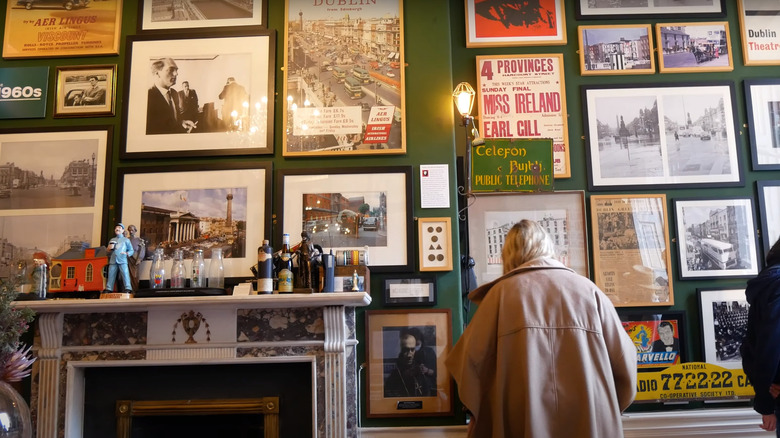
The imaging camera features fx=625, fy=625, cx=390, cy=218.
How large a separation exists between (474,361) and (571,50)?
102 inches

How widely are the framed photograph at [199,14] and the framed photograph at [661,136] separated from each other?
2273 millimetres

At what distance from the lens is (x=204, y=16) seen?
415 centimetres

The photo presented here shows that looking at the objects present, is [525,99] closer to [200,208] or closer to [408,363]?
[408,363]

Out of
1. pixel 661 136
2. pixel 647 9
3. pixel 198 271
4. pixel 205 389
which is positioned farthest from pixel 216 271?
pixel 647 9

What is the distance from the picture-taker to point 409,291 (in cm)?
374

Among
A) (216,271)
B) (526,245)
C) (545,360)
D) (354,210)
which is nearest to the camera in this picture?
(545,360)

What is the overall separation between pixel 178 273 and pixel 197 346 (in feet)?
1.51

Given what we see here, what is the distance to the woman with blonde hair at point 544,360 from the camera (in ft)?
8.20

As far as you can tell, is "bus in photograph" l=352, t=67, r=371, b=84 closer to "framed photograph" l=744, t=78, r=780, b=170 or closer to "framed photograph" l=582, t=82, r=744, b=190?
"framed photograph" l=582, t=82, r=744, b=190

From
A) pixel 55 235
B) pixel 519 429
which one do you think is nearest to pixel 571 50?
pixel 519 429

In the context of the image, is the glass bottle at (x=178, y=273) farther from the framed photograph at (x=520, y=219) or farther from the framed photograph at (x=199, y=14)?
the framed photograph at (x=520, y=219)

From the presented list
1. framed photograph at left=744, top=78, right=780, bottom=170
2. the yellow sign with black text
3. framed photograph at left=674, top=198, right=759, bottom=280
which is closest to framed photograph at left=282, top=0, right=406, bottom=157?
framed photograph at left=674, top=198, right=759, bottom=280

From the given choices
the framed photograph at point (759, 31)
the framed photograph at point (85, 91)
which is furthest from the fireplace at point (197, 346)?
the framed photograph at point (759, 31)

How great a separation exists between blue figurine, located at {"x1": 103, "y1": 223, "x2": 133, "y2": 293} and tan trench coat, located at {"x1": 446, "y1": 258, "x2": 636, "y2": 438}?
201cm
